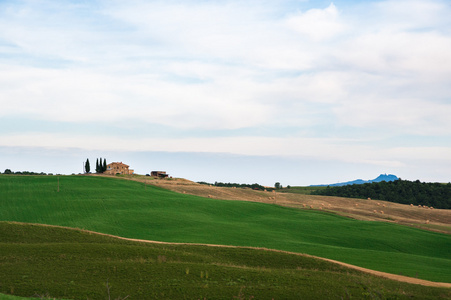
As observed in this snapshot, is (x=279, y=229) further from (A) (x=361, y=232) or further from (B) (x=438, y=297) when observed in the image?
(B) (x=438, y=297)

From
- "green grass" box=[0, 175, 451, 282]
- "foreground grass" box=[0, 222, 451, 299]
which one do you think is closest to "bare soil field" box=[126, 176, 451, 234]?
"green grass" box=[0, 175, 451, 282]

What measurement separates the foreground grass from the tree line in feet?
407

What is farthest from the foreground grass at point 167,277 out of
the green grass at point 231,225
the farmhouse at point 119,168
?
the farmhouse at point 119,168

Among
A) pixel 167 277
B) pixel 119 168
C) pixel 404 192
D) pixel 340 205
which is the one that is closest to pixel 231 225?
pixel 167 277

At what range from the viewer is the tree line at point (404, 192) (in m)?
143

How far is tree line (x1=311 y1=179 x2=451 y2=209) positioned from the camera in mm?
143125

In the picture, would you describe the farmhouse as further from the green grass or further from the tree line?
the tree line

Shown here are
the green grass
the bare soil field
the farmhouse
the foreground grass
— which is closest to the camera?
the foreground grass

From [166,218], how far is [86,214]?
12.7m

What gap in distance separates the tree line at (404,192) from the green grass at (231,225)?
261ft

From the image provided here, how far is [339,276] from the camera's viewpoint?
2928 cm

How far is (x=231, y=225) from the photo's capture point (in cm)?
5988

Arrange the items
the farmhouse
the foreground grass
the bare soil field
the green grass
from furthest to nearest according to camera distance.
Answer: the farmhouse < the bare soil field < the green grass < the foreground grass

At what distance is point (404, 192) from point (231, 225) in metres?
114
